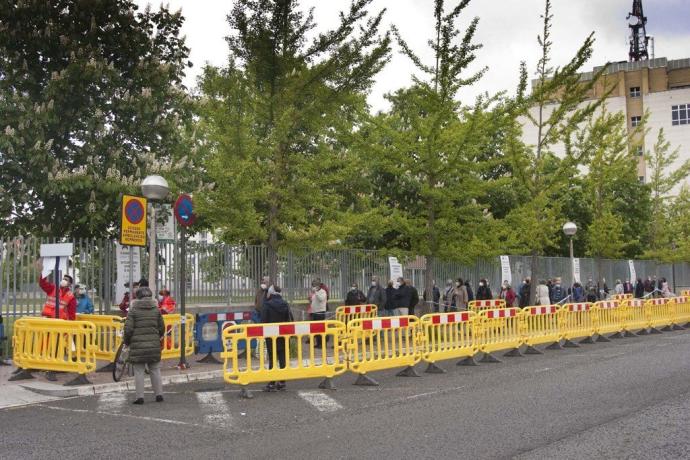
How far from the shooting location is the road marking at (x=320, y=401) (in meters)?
9.48

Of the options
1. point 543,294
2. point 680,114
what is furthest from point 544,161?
point 680,114

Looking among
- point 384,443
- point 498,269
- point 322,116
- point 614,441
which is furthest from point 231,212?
point 498,269

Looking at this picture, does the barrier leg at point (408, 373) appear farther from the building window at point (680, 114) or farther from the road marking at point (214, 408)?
the building window at point (680, 114)

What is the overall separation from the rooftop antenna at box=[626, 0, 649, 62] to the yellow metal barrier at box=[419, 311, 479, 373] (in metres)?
71.6

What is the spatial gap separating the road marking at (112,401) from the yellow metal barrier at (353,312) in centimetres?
819

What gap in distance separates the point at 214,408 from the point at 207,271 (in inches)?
340

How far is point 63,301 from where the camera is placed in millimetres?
12992

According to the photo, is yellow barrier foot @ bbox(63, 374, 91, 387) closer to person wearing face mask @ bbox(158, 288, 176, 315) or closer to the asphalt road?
the asphalt road

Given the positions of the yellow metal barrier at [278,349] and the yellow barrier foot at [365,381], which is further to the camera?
the yellow barrier foot at [365,381]

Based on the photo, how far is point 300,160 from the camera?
17.2 meters

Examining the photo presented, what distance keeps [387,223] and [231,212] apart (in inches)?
225

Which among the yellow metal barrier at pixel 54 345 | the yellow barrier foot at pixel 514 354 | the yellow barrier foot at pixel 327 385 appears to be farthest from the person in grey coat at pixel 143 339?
the yellow barrier foot at pixel 514 354

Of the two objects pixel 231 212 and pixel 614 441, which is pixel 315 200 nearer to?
pixel 231 212

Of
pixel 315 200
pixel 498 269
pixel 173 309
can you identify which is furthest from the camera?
pixel 498 269
